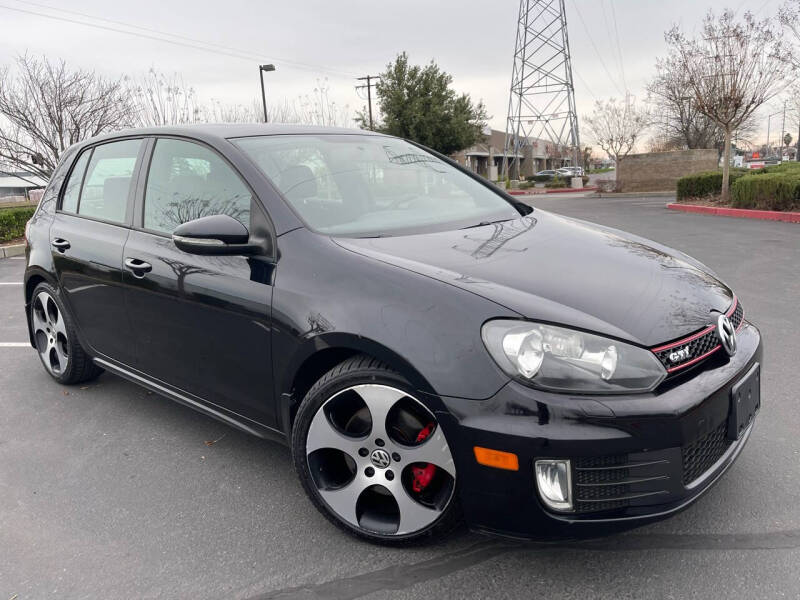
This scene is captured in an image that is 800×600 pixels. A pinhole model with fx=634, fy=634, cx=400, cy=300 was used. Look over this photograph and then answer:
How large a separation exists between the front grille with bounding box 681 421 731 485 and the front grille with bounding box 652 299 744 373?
24 cm

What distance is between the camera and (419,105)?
33.4m

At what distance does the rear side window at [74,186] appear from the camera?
12.9ft

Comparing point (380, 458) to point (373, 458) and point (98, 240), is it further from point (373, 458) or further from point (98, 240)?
point (98, 240)

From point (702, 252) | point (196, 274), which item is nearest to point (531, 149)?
point (702, 252)

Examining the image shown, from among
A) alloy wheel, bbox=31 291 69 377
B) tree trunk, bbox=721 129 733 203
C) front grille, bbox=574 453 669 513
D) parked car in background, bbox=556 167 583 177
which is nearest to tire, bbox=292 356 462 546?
front grille, bbox=574 453 669 513

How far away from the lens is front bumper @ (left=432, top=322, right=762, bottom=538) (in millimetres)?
1887

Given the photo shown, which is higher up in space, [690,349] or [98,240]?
[98,240]

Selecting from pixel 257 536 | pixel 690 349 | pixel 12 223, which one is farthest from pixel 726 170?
pixel 257 536

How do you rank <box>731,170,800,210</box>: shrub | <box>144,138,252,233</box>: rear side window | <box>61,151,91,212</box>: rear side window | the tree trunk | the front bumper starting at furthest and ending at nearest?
the tree trunk → <box>731,170,800,210</box>: shrub → <box>61,151,91,212</box>: rear side window → <box>144,138,252,233</box>: rear side window → the front bumper

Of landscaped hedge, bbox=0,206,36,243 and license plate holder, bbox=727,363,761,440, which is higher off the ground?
landscaped hedge, bbox=0,206,36,243

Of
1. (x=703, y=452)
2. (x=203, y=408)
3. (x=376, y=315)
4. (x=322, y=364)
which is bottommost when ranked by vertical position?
(x=203, y=408)

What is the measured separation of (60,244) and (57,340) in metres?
0.74

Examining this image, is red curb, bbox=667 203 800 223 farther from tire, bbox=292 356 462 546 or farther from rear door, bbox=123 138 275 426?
tire, bbox=292 356 462 546

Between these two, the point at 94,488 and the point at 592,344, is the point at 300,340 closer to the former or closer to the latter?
the point at 592,344
